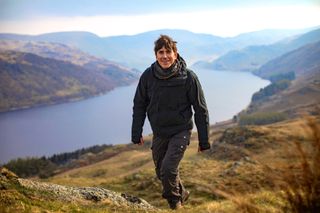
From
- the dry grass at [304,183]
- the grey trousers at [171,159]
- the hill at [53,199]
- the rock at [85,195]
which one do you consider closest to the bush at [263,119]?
the rock at [85,195]

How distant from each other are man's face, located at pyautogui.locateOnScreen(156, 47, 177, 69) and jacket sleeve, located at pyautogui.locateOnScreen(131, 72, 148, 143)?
750mm

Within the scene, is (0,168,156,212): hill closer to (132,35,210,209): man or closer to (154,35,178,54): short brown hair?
(132,35,210,209): man

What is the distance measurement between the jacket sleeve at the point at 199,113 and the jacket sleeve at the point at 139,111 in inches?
48.3

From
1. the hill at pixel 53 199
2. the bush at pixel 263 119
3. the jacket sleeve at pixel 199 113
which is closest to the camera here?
the hill at pixel 53 199

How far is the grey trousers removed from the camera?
780 centimetres

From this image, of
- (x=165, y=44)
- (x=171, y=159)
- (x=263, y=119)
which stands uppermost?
(x=165, y=44)

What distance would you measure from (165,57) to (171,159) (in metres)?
2.27

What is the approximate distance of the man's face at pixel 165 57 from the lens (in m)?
8.02

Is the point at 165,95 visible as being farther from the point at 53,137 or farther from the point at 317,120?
the point at 53,137

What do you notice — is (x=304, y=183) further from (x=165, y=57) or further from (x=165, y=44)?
(x=165, y=44)

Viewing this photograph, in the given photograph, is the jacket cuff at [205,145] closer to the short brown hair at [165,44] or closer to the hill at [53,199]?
the hill at [53,199]

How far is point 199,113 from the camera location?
26.2 feet

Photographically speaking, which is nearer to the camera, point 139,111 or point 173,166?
point 173,166

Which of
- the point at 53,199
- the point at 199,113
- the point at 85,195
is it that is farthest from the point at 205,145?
the point at 85,195
